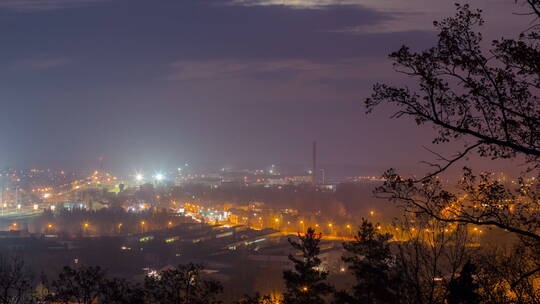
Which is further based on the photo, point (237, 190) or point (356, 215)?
point (237, 190)

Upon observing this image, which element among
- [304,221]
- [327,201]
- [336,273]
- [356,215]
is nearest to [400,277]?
[336,273]

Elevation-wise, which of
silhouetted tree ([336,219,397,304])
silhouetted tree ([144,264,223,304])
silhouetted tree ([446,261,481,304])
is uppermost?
silhouetted tree ([446,261,481,304])

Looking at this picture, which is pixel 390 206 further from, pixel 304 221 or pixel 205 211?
pixel 205 211

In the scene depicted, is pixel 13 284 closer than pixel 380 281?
Yes

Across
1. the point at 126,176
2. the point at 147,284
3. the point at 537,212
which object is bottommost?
the point at 126,176

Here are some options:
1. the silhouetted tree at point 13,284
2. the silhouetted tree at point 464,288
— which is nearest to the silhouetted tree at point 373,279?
the silhouetted tree at point 464,288

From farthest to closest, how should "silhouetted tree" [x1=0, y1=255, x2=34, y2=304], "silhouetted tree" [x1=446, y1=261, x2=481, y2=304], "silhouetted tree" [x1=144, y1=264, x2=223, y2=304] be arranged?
"silhouetted tree" [x1=0, y1=255, x2=34, y2=304] < "silhouetted tree" [x1=144, y1=264, x2=223, y2=304] < "silhouetted tree" [x1=446, y1=261, x2=481, y2=304]

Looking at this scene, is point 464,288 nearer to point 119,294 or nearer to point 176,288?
point 176,288

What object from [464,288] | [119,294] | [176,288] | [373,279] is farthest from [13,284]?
[464,288]

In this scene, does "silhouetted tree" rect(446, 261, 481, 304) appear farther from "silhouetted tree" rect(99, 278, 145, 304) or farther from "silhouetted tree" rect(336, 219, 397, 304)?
"silhouetted tree" rect(99, 278, 145, 304)

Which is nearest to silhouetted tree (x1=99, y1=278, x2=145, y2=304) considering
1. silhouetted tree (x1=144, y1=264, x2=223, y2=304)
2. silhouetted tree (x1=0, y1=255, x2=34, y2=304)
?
silhouetted tree (x1=144, y1=264, x2=223, y2=304)

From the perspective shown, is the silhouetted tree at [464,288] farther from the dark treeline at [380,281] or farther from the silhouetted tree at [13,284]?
the silhouetted tree at [13,284]
